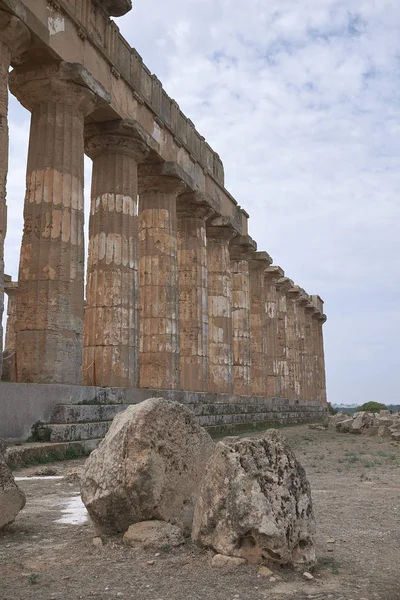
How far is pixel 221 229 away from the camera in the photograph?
23.8 m

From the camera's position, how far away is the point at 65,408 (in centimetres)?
1104

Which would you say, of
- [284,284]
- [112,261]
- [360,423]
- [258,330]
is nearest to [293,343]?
[284,284]

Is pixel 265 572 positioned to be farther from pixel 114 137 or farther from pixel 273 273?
pixel 273 273

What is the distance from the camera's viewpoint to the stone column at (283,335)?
33.9m

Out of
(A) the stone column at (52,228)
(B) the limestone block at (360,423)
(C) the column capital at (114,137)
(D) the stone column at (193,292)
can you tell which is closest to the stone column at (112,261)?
(C) the column capital at (114,137)

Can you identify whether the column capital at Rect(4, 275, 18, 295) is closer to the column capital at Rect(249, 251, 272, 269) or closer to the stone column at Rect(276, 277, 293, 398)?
the column capital at Rect(249, 251, 272, 269)

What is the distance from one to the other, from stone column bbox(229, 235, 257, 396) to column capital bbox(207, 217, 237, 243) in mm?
2011

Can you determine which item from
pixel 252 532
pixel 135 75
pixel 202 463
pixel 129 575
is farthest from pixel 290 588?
pixel 135 75

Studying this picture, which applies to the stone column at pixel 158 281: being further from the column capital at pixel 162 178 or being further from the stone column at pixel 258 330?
the stone column at pixel 258 330

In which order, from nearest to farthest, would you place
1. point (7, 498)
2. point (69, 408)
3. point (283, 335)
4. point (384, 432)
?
point (7, 498) → point (69, 408) → point (384, 432) → point (283, 335)

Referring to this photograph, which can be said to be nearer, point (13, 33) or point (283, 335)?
point (13, 33)

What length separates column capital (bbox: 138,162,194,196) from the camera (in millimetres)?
17875

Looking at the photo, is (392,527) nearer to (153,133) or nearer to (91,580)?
(91,580)

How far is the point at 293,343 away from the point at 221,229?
608 inches
